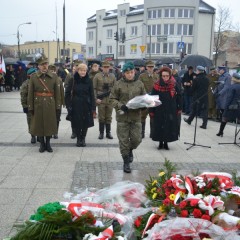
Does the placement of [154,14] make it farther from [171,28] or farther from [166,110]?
[166,110]

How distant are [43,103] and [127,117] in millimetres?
2070

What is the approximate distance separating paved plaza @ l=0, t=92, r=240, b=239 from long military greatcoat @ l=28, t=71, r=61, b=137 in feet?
1.70

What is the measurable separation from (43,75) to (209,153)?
389 centimetres

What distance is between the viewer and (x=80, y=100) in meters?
8.01

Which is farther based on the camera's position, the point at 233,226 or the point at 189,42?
the point at 189,42

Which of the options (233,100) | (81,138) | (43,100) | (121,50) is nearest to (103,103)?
(81,138)

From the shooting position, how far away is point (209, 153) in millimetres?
7926

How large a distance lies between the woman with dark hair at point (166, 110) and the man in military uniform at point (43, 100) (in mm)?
2095

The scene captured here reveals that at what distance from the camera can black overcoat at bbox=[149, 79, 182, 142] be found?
25.4ft

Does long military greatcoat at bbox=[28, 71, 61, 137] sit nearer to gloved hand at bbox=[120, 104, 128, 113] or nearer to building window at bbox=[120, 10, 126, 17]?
gloved hand at bbox=[120, 104, 128, 113]

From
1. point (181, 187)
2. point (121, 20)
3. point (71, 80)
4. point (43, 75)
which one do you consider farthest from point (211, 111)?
point (121, 20)

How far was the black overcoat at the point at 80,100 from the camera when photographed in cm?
802

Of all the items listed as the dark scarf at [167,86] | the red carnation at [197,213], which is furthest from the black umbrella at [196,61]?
the red carnation at [197,213]

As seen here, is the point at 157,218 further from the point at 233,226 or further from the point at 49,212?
the point at 49,212
